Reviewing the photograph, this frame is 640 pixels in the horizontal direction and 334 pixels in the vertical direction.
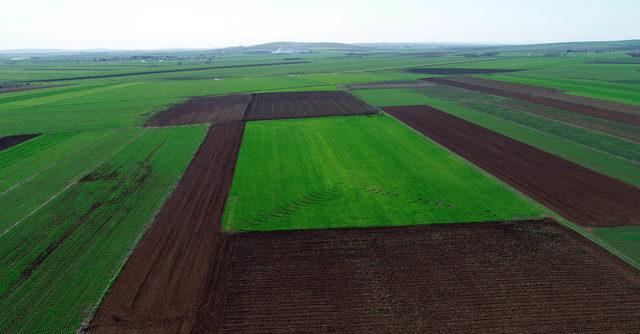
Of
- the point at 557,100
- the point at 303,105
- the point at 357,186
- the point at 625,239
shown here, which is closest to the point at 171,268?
the point at 357,186

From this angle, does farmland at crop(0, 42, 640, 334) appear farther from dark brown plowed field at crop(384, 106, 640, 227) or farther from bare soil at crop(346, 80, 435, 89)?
bare soil at crop(346, 80, 435, 89)

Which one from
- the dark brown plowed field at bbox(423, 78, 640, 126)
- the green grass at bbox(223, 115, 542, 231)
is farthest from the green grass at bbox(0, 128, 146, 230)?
the dark brown plowed field at bbox(423, 78, 640, 126)

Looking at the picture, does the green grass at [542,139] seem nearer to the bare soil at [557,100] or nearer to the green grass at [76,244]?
the bare soil at [557,100]

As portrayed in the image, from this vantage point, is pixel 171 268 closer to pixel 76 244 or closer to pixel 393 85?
pixel 76 244

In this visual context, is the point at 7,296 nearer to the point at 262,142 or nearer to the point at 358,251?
the point at 358,251

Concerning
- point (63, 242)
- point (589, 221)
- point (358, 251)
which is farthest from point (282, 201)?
point (589, 221)
